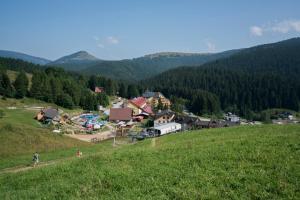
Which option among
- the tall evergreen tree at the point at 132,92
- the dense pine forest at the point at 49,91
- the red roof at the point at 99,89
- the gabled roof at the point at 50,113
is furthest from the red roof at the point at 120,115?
the tall evergreen tree at the point at 132,92

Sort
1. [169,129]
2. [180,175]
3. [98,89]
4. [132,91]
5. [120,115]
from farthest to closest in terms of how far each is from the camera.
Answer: [132,91]
[98,89]
[120,115]
[169,129]
[180,175]

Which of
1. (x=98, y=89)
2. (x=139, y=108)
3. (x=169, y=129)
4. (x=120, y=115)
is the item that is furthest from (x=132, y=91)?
(x=169, y=129)

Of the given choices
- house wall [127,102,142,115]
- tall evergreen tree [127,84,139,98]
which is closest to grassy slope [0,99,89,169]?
house wall [127,102,142,115]

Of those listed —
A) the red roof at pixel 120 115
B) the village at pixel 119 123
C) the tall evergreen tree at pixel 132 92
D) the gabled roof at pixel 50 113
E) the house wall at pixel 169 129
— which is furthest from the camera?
the tall evergreen tree at pixel 132 92

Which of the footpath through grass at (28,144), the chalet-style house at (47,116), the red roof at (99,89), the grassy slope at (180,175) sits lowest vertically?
the chalet-style house at (47,116)

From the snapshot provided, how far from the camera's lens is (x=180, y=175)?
15.9 m

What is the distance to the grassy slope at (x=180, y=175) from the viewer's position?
13656mm

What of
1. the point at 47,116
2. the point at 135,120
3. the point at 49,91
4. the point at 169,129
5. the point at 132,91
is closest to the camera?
the point at 169,129

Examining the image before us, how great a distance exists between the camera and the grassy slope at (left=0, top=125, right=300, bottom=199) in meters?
13.7

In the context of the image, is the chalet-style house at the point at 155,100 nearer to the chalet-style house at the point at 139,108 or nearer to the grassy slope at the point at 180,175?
the chalet-style house at the point at 139,108

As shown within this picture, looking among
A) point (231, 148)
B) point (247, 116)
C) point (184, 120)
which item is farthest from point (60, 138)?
point (247, 116)

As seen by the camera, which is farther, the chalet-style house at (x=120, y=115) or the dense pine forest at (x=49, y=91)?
the dense pine forest at (x=49, y=91)

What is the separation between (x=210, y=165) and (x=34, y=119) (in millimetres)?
77340

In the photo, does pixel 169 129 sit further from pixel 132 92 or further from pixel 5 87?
pixel 132 92
